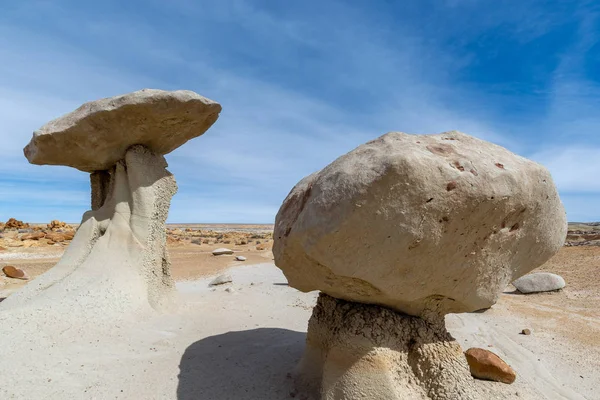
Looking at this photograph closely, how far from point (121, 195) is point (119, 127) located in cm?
109

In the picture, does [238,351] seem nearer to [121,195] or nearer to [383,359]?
[383,359]

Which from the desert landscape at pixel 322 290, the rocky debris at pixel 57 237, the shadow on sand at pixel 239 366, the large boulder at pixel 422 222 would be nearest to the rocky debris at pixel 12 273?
the desert landscape at pixel 322 290

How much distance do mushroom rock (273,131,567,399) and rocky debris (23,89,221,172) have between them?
113 inches

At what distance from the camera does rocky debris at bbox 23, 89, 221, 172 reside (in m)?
5.48

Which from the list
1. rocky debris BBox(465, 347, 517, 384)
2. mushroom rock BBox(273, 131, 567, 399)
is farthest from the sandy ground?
mushroom rock BBox(273, 131, 567, 399)

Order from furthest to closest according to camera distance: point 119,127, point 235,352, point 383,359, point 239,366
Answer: point 119,127 → point 235,352 → point 239,366 → point 383,359

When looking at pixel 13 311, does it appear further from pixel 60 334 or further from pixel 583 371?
pixel 583 371

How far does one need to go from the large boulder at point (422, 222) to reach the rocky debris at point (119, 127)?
10.6 ft

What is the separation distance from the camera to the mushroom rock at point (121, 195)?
5.27m

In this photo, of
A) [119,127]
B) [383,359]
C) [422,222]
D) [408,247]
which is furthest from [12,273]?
[422,222]

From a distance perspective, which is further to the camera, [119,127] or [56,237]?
[56,237]

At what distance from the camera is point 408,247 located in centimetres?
270

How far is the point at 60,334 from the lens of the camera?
14.5 feet

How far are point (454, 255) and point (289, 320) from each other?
13.1 ft
